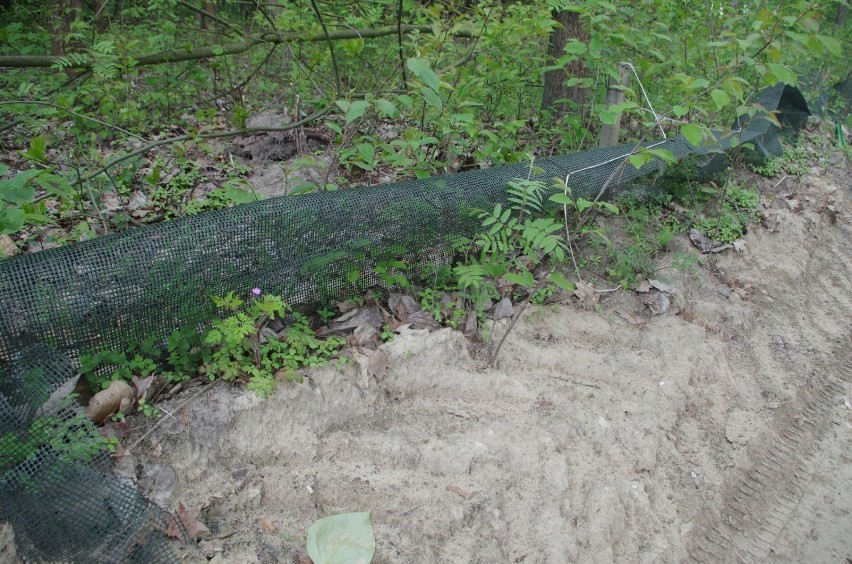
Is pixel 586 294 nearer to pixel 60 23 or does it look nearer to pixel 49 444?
pixel 49 444

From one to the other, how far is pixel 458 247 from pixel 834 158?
18.6 ft

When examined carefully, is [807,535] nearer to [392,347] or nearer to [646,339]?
[646,339]

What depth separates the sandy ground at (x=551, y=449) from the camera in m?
2.30

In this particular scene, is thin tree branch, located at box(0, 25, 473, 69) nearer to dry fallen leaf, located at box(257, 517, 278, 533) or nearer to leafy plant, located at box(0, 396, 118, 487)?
leafy plant, located at box(0, 396, 118, 487)

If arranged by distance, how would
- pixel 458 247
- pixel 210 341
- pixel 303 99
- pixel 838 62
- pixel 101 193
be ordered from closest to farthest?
pixel 210 341, pixel 458 247, pixel 101 193, pixel 303 99, pixel 838 62

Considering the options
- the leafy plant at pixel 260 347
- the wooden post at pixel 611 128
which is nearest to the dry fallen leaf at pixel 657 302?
the wooden post at pixel 611 128

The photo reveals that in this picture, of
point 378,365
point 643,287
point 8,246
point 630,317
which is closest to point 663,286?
point 643,287

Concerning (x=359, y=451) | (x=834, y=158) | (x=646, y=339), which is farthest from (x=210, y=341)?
(x=834, y=158)

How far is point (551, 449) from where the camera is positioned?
269 centimetres

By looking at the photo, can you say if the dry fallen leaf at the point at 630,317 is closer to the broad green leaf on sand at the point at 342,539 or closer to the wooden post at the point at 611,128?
the wooden post at the point at 611,128

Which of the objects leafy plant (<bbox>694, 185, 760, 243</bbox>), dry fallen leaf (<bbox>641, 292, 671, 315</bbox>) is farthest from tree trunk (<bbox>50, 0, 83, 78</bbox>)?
leafy plant (<bbox>694, 185, 760, 243</bbox>)

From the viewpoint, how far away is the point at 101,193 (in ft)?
12.3

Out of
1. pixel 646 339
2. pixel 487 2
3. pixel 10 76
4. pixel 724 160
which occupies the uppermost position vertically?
pixel 487 2

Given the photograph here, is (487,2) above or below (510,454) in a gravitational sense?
above
